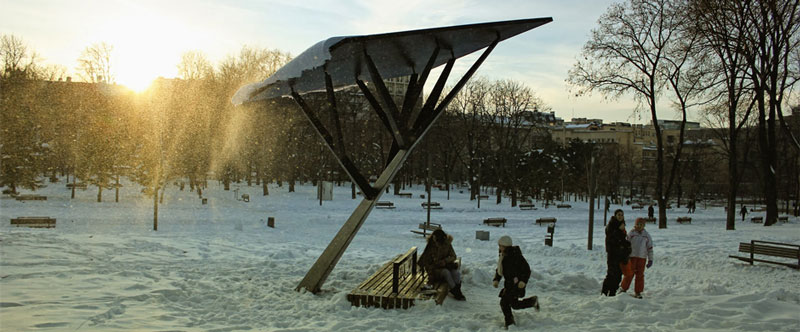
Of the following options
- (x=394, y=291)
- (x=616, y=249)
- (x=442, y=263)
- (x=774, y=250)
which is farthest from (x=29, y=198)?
(x=774, y=250)

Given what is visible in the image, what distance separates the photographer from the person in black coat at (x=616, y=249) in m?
9.11

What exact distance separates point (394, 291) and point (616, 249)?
418 cm

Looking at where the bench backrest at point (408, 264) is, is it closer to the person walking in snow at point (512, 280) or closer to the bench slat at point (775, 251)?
the person walking in snow at point (512, 280)

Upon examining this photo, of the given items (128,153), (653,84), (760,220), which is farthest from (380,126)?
(760,220)

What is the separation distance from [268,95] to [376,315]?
5.29 meters

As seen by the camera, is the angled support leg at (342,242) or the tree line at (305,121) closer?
the angled support leg at (342,242)

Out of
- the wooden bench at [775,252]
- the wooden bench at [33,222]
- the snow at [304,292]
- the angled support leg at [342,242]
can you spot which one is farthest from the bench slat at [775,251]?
the wooden bench at [33,222]

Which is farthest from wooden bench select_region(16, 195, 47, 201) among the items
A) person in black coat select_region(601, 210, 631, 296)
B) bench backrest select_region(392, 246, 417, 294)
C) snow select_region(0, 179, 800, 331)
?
person in black coat select_region(601, 210, 631, 296)

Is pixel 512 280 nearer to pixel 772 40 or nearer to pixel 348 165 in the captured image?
pixel 348 165

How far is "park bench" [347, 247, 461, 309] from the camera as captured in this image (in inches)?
311

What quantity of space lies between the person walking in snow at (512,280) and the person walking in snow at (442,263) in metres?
1.54

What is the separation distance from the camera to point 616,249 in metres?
9.14

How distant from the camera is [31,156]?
26703mm

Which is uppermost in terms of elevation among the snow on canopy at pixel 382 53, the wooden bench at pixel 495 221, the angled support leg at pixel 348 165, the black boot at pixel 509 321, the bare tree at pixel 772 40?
the bare tree at pixel 772 40
